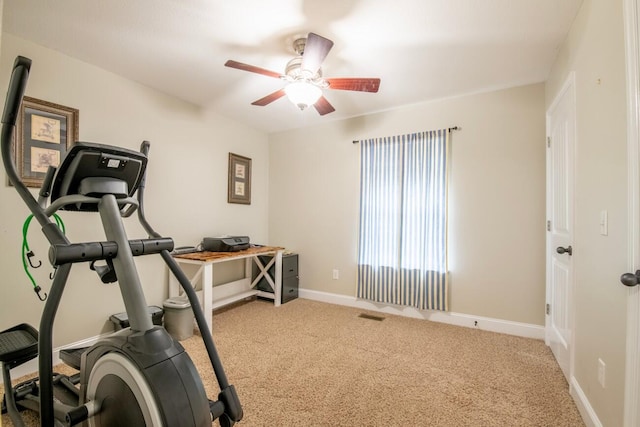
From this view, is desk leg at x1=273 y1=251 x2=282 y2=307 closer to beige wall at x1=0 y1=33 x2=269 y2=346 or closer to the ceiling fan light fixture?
beige wall at x1=0 y1=33 x2=269 y2=346

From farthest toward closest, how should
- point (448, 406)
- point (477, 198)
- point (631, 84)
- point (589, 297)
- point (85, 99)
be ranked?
point (477, 198) < point (85, 99) < point (448, 406) < point (589, 297) < point (631, 84)

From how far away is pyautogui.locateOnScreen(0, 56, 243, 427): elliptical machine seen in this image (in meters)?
1.07

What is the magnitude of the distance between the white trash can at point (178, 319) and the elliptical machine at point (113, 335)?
1.38m

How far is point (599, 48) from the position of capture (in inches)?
60.4

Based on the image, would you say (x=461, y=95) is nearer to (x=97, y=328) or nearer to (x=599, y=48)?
(x=599, y=48)

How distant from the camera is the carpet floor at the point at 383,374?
5.57ft

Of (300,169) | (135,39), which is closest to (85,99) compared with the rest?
(135,39)

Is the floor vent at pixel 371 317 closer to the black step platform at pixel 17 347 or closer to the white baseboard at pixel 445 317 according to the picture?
the white baseboard at pixel 445 317

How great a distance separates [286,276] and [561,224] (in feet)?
9.47

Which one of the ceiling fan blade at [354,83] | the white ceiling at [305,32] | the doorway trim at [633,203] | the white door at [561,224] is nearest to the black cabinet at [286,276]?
the white ceiling at [305,32]

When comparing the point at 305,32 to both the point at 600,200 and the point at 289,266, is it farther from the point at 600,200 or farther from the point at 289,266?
the point at 289,266

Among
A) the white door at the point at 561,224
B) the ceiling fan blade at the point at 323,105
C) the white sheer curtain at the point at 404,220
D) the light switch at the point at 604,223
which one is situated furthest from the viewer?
the white sheer curtain at the point at 404,220

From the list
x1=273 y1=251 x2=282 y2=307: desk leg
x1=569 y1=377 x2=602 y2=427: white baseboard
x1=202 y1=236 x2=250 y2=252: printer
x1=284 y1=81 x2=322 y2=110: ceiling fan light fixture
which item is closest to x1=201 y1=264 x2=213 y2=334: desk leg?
x1=202 y1=236 x2=250 y2=252: printer

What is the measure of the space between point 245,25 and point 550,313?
132 inches
